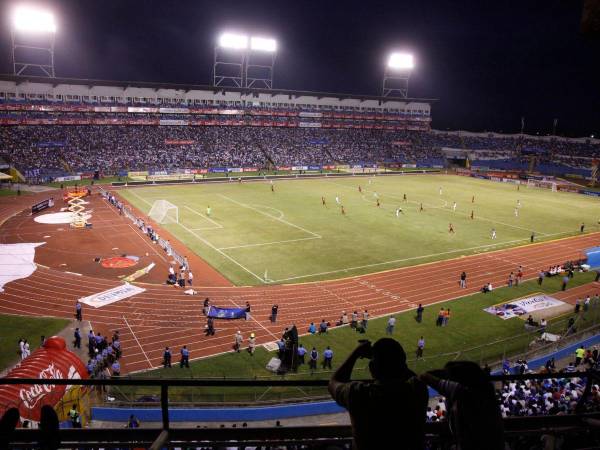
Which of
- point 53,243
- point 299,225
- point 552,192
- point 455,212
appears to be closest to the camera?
point 53,243

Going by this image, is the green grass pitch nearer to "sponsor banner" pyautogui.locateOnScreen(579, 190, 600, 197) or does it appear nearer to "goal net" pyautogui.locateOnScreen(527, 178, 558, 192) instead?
"sponsor banner" pyautogui.locateOnScreen(579, 190, 600, 197)

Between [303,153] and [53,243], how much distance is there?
206 feet

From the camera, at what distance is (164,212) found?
48.3 metres

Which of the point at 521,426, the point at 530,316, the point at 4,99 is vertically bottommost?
the point at 530,316

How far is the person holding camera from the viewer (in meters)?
2.94

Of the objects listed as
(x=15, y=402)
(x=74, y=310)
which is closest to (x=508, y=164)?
(x=74, y=310)

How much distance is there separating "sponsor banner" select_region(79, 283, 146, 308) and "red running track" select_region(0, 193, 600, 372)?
1.62 ft

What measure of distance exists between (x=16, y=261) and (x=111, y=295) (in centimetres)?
972

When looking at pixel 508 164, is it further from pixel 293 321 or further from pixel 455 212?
pixel 293 321

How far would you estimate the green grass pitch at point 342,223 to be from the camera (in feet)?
114

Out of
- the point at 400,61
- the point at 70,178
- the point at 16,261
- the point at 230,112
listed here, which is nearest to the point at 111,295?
the point at 16,261

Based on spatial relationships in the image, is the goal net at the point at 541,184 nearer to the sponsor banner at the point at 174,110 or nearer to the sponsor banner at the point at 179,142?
the sponsor banner at the point at 179,142

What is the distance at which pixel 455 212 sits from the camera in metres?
54.6

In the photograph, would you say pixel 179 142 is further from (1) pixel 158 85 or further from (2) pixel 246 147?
(2) pixel 246 147
